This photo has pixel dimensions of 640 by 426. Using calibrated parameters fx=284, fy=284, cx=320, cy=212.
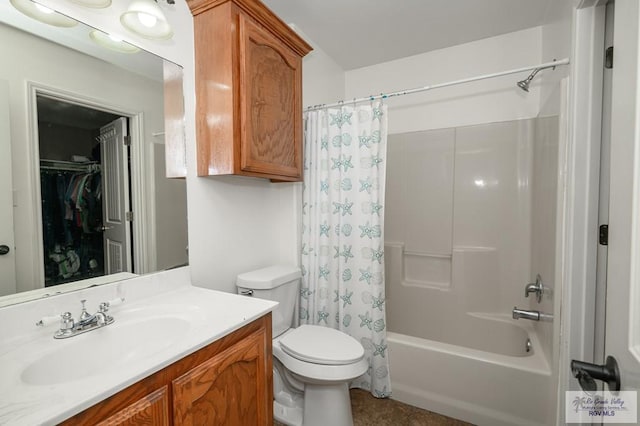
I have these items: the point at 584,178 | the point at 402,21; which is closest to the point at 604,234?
the point at 584,178

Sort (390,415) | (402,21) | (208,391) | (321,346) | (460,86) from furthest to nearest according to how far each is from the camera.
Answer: (460,86)
(402,21)
(390,415)
(321,346)
(208,391)

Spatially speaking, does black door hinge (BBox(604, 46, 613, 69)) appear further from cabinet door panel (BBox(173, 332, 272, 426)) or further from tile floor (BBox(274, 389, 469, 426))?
tile floor (BBox(274, 389, 469, 426))

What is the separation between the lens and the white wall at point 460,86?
2.09m

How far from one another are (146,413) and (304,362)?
2.66 feet

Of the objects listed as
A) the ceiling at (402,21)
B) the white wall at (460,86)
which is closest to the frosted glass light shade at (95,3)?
the ceiling at (402,21)

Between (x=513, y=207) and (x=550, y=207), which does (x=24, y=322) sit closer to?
(x=550, y=207)

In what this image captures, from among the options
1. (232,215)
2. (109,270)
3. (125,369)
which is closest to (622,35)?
(125,369)

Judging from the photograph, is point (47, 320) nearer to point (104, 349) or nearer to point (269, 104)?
point (104, 349)

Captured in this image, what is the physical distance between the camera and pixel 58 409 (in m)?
0.56

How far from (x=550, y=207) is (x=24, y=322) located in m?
2.32

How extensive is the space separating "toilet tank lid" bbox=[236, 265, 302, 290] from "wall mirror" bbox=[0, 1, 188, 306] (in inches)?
14.1

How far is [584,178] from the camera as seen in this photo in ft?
Result: 3.32

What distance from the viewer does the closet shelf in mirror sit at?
38.8 inches

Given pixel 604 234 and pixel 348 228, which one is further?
pixel 348 228
